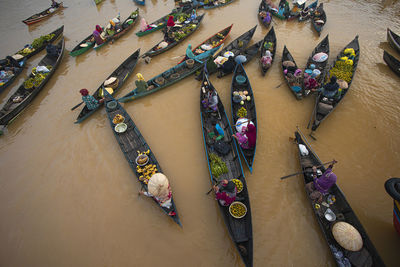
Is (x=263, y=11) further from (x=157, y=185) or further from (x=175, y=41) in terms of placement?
(x=157, y=185)

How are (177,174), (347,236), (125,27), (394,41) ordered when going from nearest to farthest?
(347,236) < (177,174) < (394,41) < (125,27)

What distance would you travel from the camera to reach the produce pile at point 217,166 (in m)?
7.15

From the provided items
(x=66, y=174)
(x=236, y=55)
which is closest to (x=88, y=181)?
(x=66, y=174)

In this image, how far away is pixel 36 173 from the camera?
8242 millimetres

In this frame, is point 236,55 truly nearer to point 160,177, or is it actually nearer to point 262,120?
point 262,120

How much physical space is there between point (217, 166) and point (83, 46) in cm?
1388

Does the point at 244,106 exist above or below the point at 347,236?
above

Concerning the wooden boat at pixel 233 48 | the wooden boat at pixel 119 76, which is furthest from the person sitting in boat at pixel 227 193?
the wooden boat at pixel 119 76

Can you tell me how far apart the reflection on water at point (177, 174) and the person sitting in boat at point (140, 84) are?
568mm

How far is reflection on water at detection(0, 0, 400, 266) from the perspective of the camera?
6.24 meters

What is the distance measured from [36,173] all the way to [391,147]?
49.2 feet

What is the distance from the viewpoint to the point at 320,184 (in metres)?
6.25

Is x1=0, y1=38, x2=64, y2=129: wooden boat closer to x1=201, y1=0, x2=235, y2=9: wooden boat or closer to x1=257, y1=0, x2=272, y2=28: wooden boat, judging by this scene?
x1=201, y1=0, x2=235, y2=9: wooden boat

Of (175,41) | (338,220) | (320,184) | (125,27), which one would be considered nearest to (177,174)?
(320,184)
